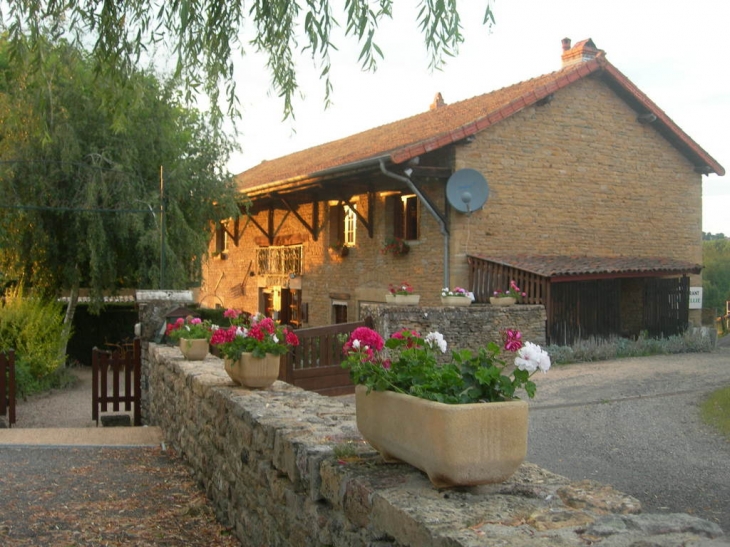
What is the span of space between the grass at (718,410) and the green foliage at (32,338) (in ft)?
34.1

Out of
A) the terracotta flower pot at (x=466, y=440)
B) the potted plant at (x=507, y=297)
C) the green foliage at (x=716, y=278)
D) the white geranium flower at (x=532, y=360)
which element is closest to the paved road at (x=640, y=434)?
the potted plant at (x=507, y=297)

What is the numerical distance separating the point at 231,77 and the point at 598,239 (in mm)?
11906

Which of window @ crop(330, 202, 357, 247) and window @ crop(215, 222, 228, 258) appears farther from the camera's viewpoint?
window @ crop(215, 222, 228, 258)

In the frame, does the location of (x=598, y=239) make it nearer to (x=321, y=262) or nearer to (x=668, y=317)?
(x=668, y=317)

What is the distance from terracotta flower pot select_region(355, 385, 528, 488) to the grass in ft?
19.7

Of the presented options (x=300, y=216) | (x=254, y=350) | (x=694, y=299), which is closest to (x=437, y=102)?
(x=300, y=216)

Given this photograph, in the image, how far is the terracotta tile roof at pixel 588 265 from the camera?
1370cm

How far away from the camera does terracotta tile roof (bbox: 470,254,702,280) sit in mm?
13703

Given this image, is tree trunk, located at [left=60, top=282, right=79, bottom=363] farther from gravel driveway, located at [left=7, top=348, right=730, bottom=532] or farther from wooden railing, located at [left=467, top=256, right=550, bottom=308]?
wooden railing, located at [left=467, top=256, right=550, bottom=308]

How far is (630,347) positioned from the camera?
47.2ft

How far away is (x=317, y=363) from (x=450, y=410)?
9.05m

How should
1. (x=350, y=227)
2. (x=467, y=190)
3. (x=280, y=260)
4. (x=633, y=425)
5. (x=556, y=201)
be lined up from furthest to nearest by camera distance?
1. (x=280, y=260)
2. (x=350, y=227)
3. (x=556, y=201)
4. (x=467, y=190)
5. (x=633, y=425)

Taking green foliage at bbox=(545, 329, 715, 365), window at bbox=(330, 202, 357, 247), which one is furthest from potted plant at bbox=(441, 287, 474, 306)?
window at bbox=(330, 202, 357, 247)

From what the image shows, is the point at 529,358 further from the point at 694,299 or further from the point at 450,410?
the point at 694,299
